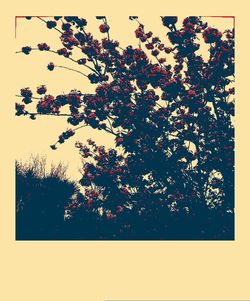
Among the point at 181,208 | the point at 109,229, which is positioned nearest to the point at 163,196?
the point at 181,208

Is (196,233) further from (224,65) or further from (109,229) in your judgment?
(224,65)

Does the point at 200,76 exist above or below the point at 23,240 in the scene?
above

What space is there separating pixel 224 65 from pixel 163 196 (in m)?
1.56

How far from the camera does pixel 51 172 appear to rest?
6176 millimetres

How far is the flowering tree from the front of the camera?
20.3ft

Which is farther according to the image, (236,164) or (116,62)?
(116,62)

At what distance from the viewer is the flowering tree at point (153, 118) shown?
619 cm

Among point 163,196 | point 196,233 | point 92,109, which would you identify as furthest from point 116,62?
point 196,233

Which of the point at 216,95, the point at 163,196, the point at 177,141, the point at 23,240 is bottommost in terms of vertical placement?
the point at 23,240

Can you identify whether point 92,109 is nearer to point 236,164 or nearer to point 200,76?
point 200,76

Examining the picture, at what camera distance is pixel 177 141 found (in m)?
6.35

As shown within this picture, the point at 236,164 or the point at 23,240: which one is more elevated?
the point at 236,164

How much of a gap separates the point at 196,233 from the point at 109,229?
0.89 m

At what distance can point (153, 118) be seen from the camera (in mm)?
6406
